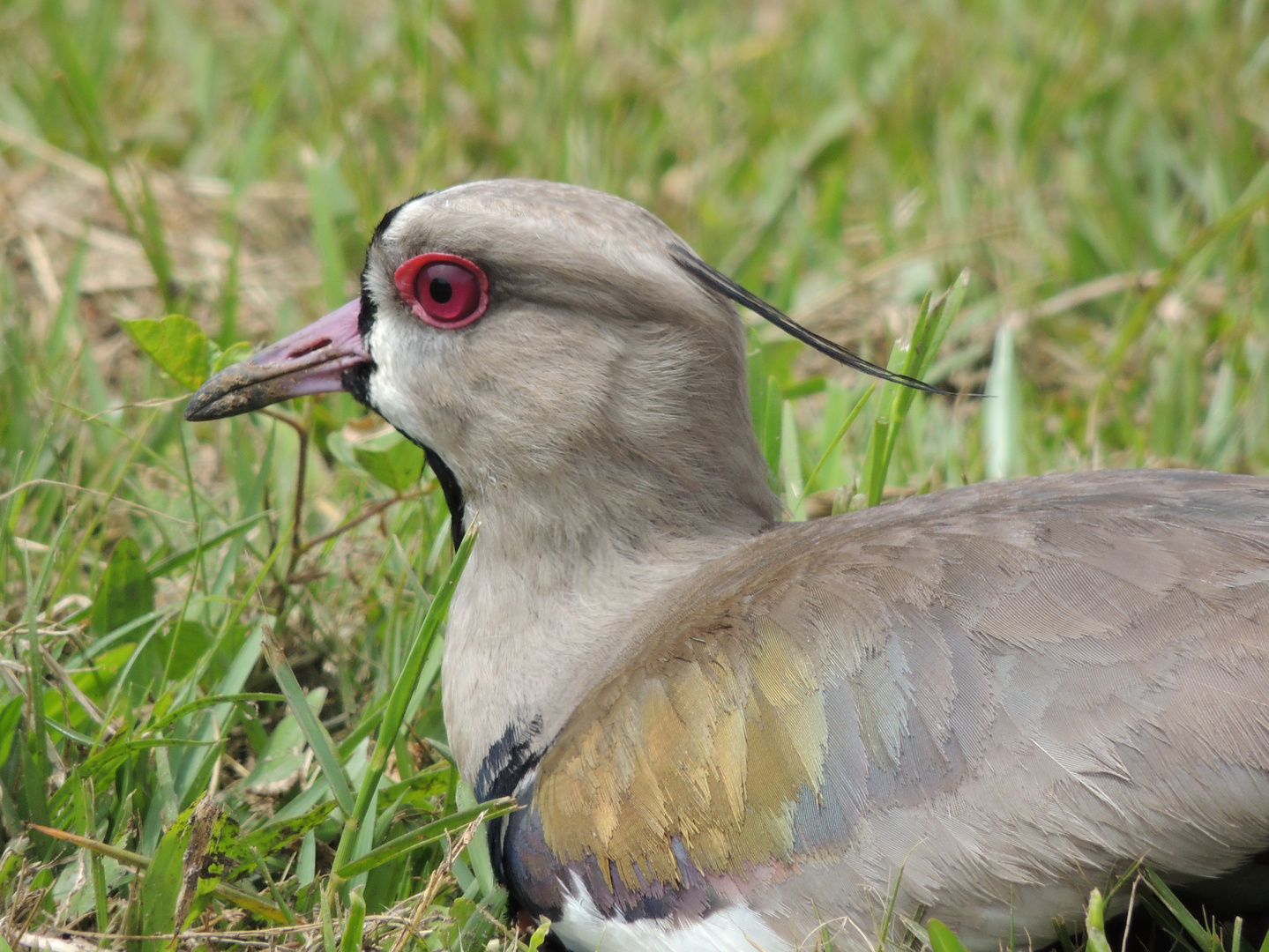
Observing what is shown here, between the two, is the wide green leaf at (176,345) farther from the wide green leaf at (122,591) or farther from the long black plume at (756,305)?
the long black plume at (756,305)

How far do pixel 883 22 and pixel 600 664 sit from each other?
484 centimetres

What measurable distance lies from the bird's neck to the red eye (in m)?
0.35

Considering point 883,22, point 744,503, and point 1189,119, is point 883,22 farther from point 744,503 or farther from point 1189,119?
point 744,503

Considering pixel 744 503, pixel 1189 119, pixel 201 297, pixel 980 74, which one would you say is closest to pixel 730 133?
pixel 980 74

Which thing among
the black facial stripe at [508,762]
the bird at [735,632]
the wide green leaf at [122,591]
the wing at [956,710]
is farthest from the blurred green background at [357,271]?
the wing at [956,710]

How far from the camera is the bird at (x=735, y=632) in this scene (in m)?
2.12

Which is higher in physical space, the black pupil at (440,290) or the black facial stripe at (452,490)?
the black pupil at (440,290)

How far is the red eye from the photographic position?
273 cm

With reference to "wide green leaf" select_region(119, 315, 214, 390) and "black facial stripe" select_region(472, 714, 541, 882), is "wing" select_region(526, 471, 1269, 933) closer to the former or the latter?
"black facial stripe" select_region(472, 714, 541, 882)

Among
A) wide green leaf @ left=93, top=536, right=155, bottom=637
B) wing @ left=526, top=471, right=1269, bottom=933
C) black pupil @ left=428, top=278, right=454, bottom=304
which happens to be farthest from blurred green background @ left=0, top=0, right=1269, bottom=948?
black pupil @ left=428, top=278, right=454, bottom=304

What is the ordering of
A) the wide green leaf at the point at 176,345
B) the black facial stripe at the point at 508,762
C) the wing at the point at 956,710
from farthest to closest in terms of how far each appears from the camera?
the wide green leaf at the point at 176,345 < the black facial stripe at the point at 508,762 < the wing at the point at 956,710

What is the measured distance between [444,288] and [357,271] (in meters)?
2.44

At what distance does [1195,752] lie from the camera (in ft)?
6.71

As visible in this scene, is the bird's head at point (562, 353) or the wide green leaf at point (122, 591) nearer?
the bird's head at point (562, 353)
